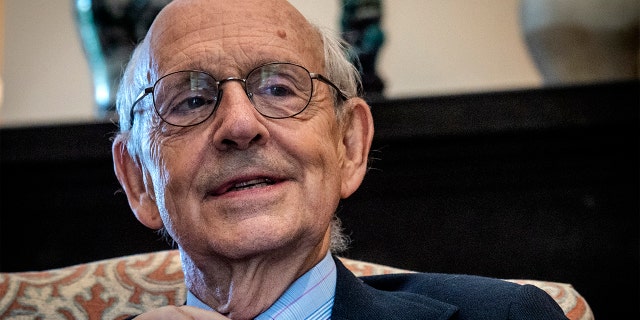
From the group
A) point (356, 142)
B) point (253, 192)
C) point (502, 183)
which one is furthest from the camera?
point (502, 183)

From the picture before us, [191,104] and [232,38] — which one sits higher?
[232,38]

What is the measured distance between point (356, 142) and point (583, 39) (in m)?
1.10

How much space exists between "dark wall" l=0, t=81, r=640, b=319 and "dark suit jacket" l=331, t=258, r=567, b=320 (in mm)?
850

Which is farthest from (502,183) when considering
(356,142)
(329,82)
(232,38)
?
(232,38)

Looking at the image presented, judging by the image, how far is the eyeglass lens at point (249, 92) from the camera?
5.57 feet

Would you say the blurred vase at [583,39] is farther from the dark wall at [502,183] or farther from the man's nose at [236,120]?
the man's nose at [236,120]

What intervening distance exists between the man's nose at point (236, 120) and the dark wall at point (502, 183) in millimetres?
960

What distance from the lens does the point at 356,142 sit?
1.93 m

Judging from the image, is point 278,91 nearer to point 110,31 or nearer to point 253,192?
point 253,192

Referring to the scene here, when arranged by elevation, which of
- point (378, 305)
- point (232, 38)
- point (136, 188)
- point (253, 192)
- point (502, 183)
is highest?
point (232, 38)

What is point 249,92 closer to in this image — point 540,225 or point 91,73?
point 540,225

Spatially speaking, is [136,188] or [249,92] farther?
[136,188]

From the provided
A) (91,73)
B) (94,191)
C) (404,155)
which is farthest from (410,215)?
(91,73)

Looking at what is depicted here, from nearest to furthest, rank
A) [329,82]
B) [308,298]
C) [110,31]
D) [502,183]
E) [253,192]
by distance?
[253,192]
[308,298]
[329,82]
[502,183]
[110,31]
